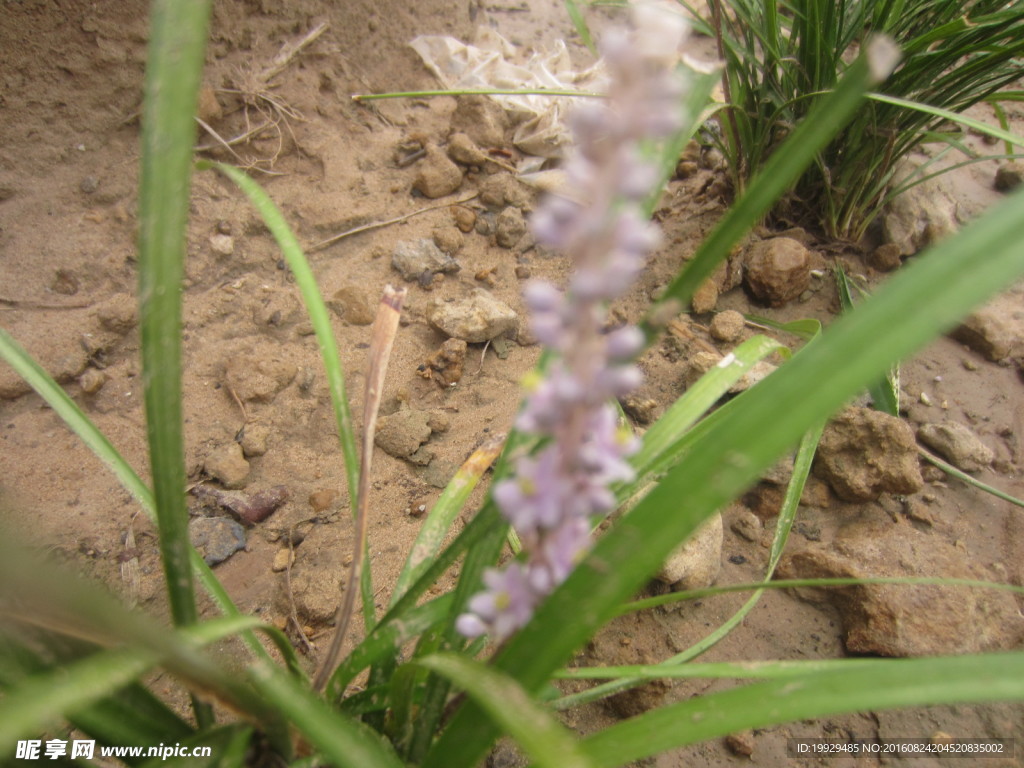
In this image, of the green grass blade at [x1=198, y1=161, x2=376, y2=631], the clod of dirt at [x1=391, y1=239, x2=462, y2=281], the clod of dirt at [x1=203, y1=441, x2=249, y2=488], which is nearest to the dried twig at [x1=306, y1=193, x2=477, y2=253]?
the clod of dirt at [x1=391, y1=239, x2=462, y2=281]

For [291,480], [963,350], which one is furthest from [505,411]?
[963,350]

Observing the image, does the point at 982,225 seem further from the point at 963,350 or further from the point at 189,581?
the point at 963,350

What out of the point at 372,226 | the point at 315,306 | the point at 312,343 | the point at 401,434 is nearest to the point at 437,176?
the point at 372,226

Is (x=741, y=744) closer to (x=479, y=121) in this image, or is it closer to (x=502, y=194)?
(x=502, y=194)

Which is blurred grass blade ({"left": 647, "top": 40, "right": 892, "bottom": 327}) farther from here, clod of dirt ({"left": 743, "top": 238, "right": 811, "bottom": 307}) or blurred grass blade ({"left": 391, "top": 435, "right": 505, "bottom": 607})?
clod of dirt ({"left": 743, "top": 238, "right": 811, "bottom": 307})

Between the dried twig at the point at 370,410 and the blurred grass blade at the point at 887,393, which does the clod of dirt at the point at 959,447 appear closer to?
the blurred grass blade at the point at 887,393
